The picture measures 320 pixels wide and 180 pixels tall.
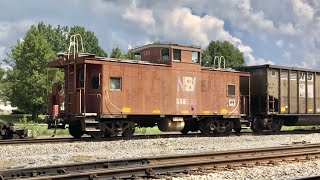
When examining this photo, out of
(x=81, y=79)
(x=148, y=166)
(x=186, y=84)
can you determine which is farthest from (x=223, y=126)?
(x=148, y=166)

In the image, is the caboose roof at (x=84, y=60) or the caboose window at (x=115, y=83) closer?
the caboose roof at (x=84, y=60)

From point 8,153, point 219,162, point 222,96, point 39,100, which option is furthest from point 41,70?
point 219,162

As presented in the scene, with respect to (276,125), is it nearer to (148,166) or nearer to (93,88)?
(93,88)

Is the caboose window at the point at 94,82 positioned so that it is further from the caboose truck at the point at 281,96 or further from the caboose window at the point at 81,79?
the caboose truck at the point at 281,96

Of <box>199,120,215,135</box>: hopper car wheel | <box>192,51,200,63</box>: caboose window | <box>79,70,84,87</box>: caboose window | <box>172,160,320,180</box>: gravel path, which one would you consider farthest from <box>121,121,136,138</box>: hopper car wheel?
<box>172,160,320,180</box>: gravel path

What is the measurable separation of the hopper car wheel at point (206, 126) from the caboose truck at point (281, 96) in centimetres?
329

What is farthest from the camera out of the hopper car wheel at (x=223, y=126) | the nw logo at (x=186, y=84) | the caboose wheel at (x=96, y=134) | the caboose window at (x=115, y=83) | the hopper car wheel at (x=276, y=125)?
the hopper car wheel at (x=276, y=125)

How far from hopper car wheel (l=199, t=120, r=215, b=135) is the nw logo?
197 cm

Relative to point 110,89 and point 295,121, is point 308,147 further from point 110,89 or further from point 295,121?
point 295,121

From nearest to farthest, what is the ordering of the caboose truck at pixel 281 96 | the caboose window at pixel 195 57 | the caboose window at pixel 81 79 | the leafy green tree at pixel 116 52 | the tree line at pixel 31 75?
1. the caboose window at pixel 81 79
2. the caboose window at pixel 195 57
3. the caboose truck at pixel 281 96
4. the tree line at pixel 31 75
5. the leafy green tree at pixel 116 52

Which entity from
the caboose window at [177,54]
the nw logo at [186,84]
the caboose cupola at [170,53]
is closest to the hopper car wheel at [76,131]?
the caboose cupola at [170,53]

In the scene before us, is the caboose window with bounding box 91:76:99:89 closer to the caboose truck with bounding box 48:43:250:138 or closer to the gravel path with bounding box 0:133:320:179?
the caboose truck with bounding box 48:43:250:138

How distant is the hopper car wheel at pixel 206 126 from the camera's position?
2142 cm

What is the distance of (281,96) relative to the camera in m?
23.9
